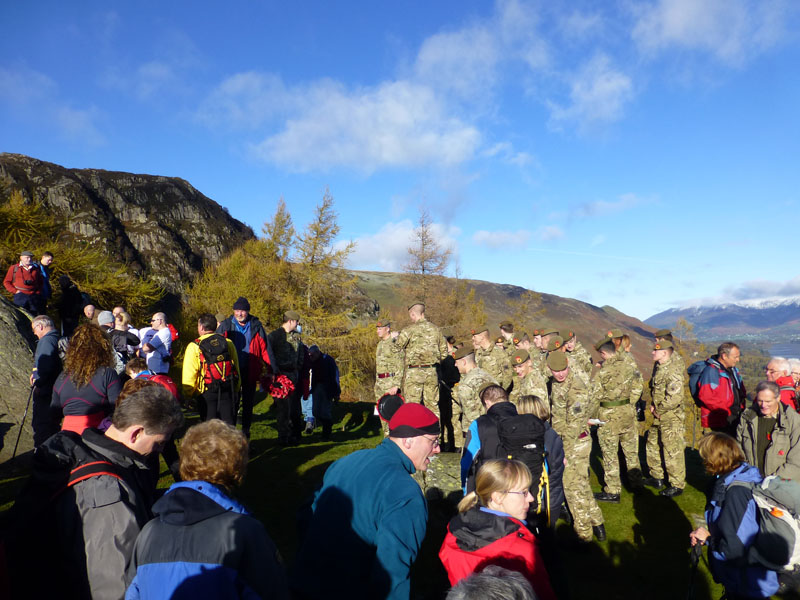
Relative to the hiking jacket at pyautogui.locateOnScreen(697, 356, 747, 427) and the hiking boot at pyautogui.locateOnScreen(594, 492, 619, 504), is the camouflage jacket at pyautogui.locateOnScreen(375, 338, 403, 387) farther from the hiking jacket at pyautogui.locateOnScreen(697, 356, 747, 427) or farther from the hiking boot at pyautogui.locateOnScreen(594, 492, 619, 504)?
the hiking jacket at pyautogui.locateOnScreen(697, 356, 747, 427)

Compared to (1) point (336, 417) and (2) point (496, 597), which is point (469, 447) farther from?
(1) point (336, 417)

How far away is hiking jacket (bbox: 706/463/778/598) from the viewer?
3254 millimetres

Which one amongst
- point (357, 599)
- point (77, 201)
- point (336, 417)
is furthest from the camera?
point (77, 201)

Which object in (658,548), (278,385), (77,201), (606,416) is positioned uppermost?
(77,201)

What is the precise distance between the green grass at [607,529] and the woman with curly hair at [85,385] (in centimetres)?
211

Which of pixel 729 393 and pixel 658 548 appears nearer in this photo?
pixel 658 548

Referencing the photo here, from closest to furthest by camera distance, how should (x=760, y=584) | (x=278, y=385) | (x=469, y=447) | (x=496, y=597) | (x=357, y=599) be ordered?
(x=496, y=597)
(x=357, y=599)
(x=760, y=584)
(x=469, y=447)
(x=278, y=385)

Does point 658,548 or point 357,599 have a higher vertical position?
point 357,599

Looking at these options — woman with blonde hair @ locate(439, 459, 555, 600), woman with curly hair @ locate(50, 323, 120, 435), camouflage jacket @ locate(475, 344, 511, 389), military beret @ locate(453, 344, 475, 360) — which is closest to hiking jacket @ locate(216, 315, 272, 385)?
woman with curly hair @ locate(50, 323, 120, 435)

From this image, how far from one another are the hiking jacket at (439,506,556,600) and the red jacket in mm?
5374

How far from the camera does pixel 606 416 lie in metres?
7.33

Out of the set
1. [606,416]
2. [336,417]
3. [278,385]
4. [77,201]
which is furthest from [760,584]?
[77,201]

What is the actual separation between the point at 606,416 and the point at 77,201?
211 feet

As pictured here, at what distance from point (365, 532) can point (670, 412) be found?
22.0 ft
